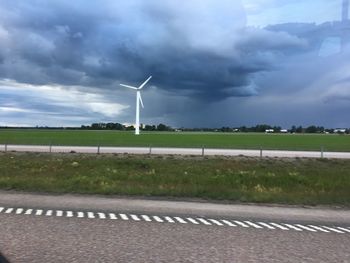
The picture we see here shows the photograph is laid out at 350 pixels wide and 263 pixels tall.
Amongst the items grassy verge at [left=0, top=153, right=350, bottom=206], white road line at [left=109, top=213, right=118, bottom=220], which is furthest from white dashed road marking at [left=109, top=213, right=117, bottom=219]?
grassy verge at [left=0, top=153, right=350, bottom=206]

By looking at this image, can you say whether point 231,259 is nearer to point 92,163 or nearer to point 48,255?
point 48,255

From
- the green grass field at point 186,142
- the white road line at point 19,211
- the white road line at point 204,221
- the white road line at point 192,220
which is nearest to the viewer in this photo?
the white road line at point 204,221

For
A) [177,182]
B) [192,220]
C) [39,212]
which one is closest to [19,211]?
[39,212]

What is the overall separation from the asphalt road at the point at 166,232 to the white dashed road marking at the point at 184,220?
0.02 meters

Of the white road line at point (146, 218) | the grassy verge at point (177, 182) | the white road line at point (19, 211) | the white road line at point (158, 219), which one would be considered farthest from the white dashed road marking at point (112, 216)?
the grassy verge at point (177, 182)

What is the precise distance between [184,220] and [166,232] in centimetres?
193

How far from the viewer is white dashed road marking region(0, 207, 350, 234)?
12.2 meters

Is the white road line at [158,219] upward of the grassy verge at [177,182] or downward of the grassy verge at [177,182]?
downward

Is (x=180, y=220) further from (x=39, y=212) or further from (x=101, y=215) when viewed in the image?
(x=39, y=212)

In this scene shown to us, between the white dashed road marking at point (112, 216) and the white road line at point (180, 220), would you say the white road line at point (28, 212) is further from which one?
the white road line at point (180, 220)

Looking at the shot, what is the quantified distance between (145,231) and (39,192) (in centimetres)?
935

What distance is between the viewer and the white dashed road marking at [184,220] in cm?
1225

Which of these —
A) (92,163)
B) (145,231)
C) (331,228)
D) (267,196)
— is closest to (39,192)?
(267,196)

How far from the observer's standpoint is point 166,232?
11.2 meters
